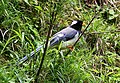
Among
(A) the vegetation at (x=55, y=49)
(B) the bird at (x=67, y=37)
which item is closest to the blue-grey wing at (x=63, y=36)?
(B) the bird at (x=67, y=37)

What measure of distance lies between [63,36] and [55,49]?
18.2 inches

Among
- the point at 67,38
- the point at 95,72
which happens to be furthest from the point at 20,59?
the point at 95,72

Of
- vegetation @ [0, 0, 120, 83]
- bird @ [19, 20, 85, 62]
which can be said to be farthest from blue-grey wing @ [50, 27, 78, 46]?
vegetation @ [0, 0, 120, 83]

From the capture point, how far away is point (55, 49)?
9.92ft

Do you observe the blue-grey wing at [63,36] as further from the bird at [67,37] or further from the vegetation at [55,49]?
the vegetation at [55,49]

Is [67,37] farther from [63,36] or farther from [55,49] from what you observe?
[55,49]

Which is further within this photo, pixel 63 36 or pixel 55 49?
pixel 63 36

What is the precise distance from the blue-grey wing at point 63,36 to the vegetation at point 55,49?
0.12 meters

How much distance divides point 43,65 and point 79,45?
924mm

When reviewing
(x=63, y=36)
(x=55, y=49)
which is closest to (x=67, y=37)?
(x=63, y=36)

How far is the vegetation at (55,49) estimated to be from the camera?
9.30ft

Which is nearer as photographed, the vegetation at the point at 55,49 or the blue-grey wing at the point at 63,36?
the vegetation at the point at 55,49

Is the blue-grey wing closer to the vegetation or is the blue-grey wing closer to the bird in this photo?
the bird

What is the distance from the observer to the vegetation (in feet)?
9.30
